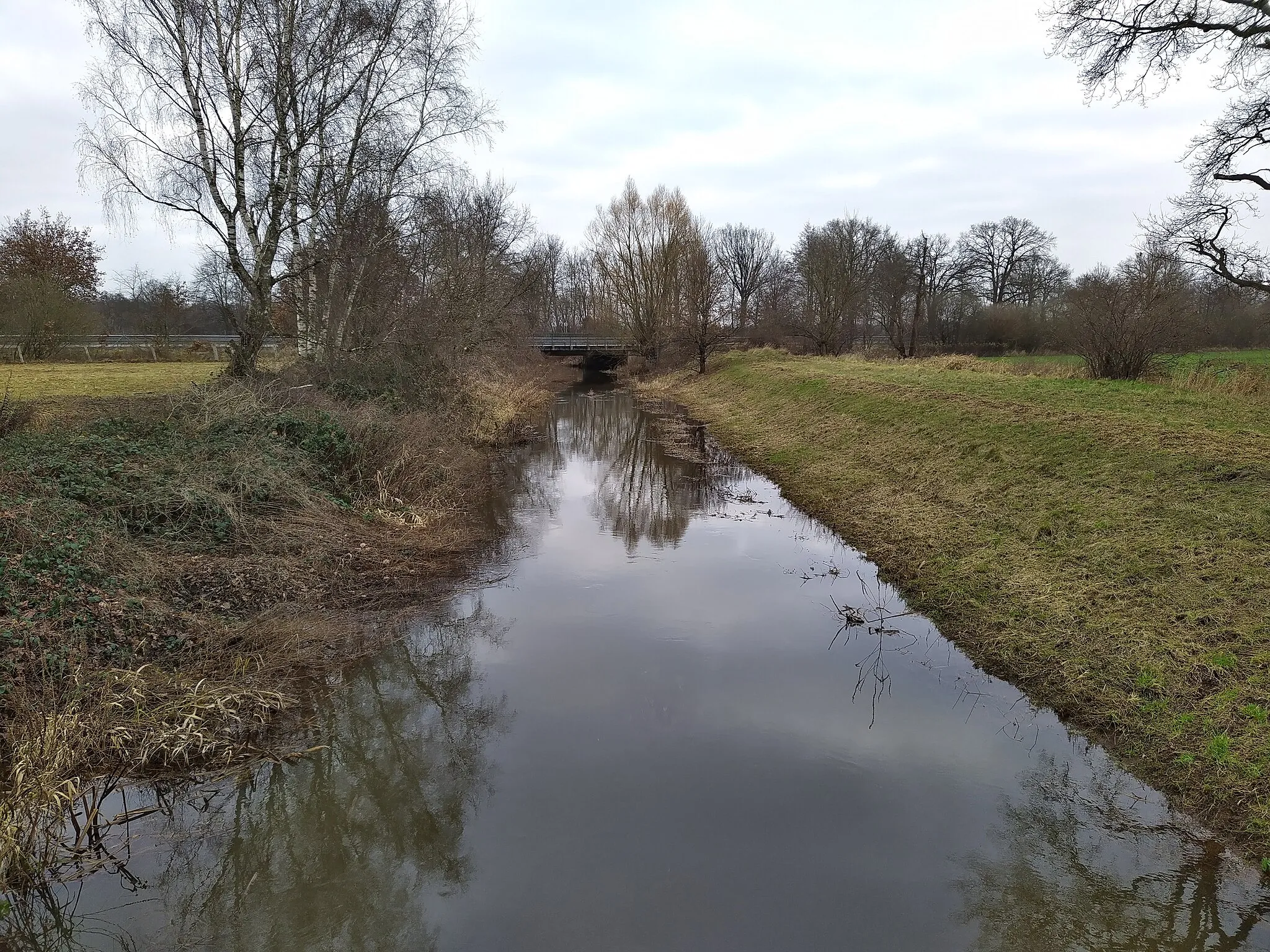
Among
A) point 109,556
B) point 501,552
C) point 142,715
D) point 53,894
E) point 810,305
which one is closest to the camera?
point 53,894

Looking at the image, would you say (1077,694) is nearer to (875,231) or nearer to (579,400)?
(579,400)

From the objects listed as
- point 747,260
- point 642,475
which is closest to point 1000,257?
point 747,260

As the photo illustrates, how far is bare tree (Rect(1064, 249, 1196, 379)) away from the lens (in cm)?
1588

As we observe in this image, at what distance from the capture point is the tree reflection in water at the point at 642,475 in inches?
465

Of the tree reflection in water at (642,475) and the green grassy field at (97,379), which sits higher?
the green grassy field at (97,379)

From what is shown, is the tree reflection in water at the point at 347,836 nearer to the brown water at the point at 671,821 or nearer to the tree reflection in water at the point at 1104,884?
the brown water at the point at 671,821

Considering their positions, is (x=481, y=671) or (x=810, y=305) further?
(x=810, y=305)

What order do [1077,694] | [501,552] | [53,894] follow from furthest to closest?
1. [501,552]
2. [1077,694]
3. [53,894]

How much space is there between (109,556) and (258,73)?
11.8 meters

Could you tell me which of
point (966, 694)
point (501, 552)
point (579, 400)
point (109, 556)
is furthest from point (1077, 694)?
point (579, 400)

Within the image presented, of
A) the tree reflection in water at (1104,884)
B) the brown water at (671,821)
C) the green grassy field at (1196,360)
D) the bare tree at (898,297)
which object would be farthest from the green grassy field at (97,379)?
the bare tree at (898,297)

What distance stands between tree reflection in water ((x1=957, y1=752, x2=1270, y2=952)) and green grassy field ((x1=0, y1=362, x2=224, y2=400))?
41.7 feet

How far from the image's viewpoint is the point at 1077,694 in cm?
572

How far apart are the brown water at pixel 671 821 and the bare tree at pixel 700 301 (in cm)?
2723
